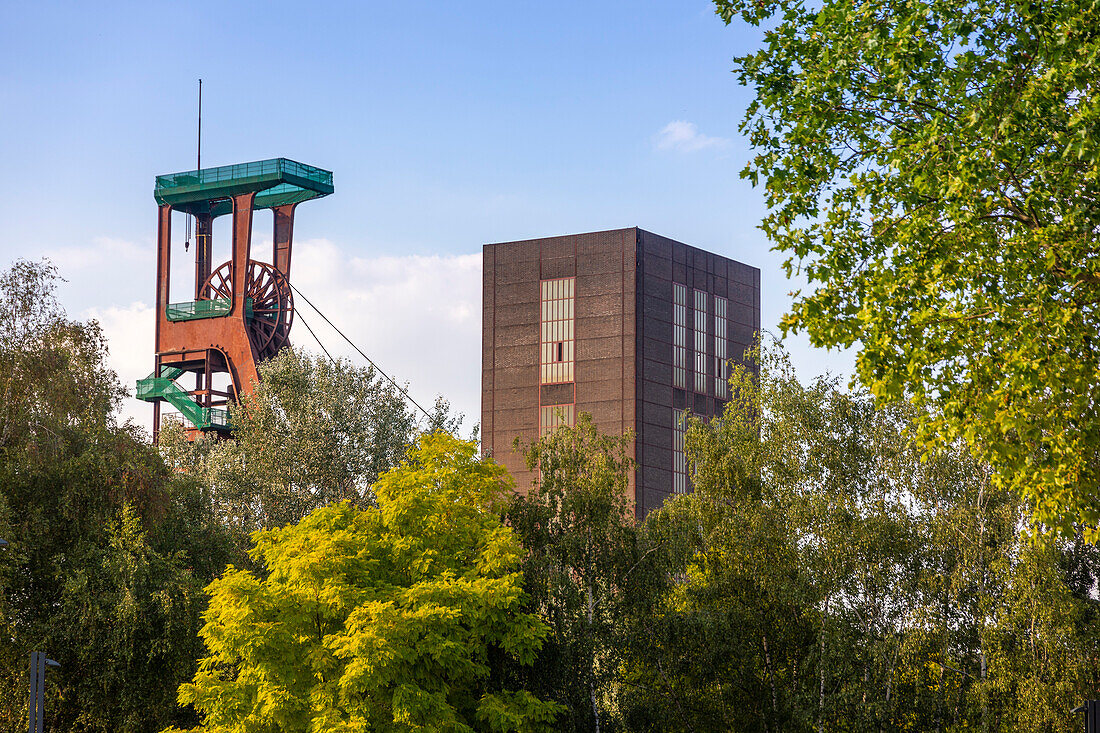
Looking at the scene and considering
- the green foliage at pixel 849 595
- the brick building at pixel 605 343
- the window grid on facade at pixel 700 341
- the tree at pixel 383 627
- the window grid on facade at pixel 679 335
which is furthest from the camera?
the window grid on facade at pixel 700 341

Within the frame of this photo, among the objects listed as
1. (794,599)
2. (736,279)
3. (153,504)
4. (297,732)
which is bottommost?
(297,732)

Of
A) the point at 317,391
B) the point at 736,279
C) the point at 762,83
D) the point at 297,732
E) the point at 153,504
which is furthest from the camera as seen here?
the point at 736,279

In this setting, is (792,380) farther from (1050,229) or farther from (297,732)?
(1050,229)

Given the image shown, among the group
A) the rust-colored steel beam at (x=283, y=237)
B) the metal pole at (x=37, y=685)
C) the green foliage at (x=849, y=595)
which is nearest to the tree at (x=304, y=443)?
the rust-colored steel beam at (x=283, y=237)

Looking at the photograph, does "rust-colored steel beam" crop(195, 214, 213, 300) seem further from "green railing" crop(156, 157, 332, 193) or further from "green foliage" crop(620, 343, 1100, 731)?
"green foliage" crop(620, 343, 1100, 731)

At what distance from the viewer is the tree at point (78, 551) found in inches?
1423

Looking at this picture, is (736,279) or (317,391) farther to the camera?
(736,279)

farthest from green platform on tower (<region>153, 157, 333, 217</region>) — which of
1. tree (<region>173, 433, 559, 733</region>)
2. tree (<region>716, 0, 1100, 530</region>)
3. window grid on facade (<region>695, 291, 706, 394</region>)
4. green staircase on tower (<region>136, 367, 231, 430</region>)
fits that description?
tree (<region>716, 0, 1100, 530</region>)

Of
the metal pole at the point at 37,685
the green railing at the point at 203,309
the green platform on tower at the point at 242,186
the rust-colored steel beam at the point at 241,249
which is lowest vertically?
the metal pole at the point at 37,685

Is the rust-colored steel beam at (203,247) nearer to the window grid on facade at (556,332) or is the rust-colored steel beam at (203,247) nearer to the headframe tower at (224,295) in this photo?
the headframe tower at (224,295)

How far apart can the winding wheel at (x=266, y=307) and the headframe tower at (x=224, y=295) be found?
58mm

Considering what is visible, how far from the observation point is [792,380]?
40.2 m

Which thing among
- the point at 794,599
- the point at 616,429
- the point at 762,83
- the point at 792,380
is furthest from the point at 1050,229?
the point at 616,429

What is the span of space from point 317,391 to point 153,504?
18.9 meters
